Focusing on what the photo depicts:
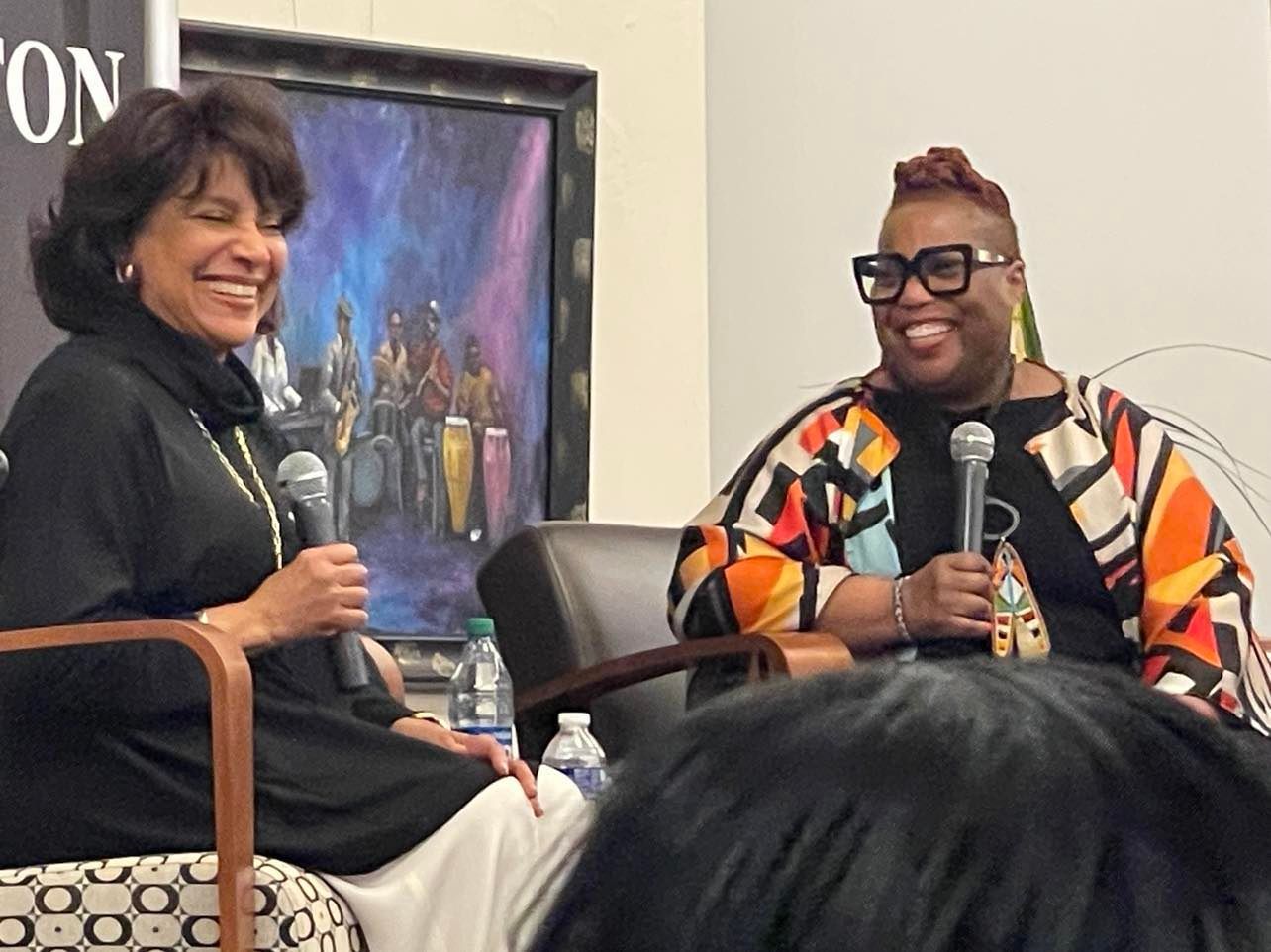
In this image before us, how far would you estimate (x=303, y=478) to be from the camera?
2.27 meters

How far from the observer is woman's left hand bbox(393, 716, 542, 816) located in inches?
90.7

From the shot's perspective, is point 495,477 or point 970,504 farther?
point 495,477

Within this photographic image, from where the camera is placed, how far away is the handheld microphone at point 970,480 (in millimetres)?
2359

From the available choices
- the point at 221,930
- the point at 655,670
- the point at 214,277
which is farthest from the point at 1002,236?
the point at 221,930

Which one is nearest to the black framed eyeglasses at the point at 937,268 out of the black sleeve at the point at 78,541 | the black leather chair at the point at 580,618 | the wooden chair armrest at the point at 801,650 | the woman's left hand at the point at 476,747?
the wooden chair armrest at the point at 801,650

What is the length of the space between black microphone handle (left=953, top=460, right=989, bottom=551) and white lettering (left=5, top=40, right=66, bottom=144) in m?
1.36

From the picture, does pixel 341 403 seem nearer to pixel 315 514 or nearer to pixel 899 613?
pixel 315 514

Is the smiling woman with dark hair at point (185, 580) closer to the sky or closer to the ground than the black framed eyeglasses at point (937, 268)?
closer to the ground

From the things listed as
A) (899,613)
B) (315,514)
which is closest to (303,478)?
(315,514)

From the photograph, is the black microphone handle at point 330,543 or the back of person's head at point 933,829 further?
the black microphone handle at point 330,543

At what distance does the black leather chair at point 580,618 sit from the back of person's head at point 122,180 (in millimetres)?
774

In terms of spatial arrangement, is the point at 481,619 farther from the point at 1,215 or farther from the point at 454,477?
the point at 1,215

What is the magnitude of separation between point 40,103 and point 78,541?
3.51ft

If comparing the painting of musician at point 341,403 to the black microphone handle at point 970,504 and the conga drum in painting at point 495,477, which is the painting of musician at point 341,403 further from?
the black microphone handle at point 970,504
